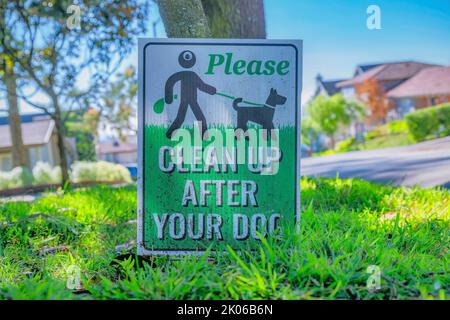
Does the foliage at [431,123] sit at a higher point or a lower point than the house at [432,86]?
lower

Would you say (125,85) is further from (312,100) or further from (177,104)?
(312,100)

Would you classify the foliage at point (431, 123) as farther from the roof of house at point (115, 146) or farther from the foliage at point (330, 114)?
the foliage at point (330, 114)

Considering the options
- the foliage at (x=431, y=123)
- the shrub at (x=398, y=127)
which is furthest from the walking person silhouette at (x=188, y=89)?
the shrub at (x=398, y=127)

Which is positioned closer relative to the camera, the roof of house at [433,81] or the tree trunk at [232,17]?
the tree trunk at [232,17]

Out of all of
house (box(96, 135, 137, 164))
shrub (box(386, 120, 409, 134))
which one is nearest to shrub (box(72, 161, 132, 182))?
house (box(96, 135, 137, 164))

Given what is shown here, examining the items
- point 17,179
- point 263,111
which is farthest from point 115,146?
point 263,111

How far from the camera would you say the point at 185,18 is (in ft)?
8.97

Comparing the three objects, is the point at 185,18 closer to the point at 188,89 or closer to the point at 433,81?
the point at 188,89

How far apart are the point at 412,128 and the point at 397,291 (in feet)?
19.3

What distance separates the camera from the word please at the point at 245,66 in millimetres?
2178

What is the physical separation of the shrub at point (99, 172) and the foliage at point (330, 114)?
1368cm

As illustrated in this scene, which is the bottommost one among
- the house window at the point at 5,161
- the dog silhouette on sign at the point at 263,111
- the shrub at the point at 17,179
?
the shrub at the point at 17,179

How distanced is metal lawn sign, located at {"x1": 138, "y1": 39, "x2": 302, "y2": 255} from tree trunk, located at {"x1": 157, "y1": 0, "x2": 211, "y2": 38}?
60cm
